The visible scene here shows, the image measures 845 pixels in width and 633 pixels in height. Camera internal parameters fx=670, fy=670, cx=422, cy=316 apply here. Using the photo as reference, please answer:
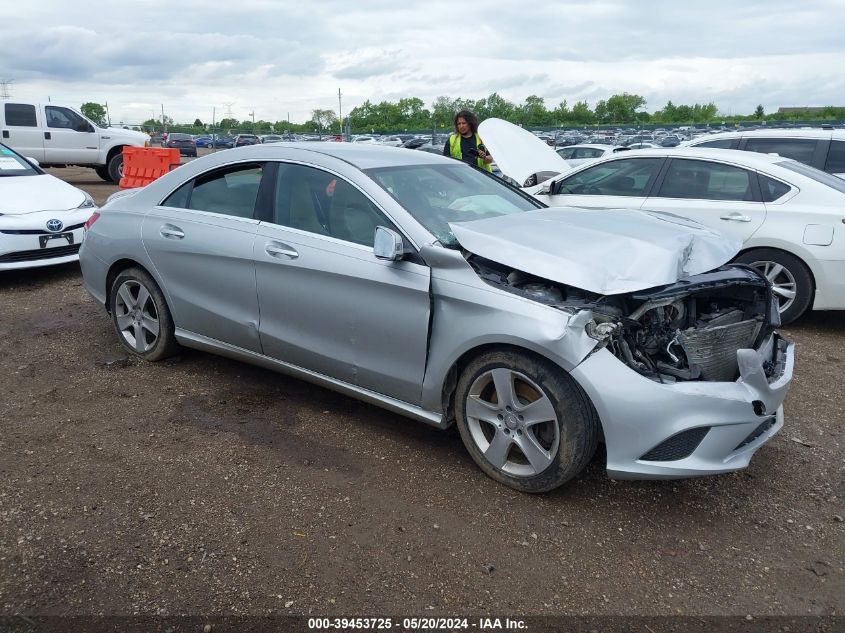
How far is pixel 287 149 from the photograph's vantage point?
13.5 ft

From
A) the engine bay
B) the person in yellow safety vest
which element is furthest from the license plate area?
the engine bay

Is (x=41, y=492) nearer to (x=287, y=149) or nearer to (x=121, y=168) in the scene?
(x=287, y=149)

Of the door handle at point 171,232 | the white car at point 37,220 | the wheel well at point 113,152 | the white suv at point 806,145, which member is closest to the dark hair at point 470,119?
the white suv at point 806,145

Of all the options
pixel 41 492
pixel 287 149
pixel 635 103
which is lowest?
pixel 41 492

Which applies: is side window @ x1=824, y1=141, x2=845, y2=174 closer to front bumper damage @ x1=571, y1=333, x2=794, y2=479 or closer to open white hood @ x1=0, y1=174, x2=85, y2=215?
front bumper damage @ x1=571, y1=333, x2=794, y2=479

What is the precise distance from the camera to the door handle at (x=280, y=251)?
3.76 m

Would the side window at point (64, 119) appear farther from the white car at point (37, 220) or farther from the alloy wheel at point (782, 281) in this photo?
the alloy wheel at point (782, 281)

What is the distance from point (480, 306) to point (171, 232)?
2.32 metres

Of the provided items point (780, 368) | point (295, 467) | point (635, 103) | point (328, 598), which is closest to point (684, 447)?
point (780, 368)

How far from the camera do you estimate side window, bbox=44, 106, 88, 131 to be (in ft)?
50.5

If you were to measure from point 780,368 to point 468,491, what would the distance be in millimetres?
1631

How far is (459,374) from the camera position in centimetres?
332

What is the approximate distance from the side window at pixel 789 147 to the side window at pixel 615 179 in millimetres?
2068

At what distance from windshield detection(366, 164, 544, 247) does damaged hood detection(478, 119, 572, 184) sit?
2275 mm
